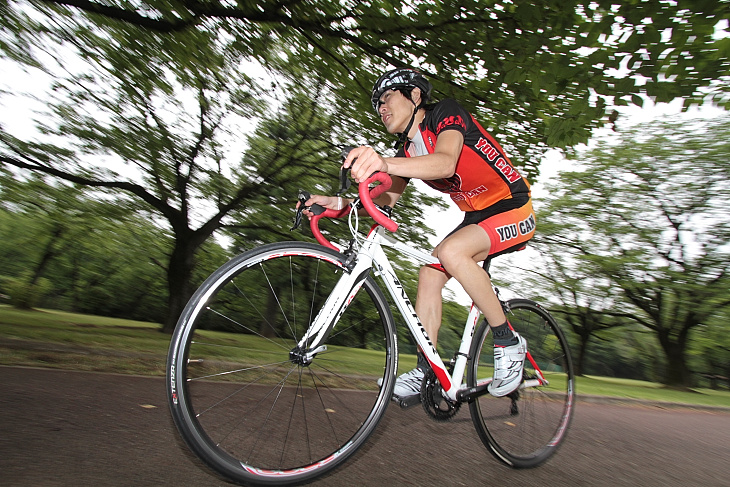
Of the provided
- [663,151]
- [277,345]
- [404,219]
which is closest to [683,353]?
[663,151]

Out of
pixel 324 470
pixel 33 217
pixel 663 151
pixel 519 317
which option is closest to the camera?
pixel 324 470

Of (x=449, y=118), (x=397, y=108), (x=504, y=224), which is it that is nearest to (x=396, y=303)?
(x=504, y=224)

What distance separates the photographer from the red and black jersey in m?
2.55

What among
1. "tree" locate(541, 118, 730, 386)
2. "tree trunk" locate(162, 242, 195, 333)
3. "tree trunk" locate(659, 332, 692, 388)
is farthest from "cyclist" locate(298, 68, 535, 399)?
"tree trunk" locate(659, 332, 692, 388)

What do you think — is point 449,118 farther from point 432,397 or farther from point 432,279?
point 432,397

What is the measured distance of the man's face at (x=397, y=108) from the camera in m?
2.77

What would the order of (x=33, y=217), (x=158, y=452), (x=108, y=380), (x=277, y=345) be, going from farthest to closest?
(x=33, y=217) < (x=108, y=380) < (x=277, y=345) < (x=158, y=452)

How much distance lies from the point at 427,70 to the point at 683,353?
19781 millimetres

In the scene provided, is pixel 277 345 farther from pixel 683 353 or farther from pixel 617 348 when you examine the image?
pixel 617 348

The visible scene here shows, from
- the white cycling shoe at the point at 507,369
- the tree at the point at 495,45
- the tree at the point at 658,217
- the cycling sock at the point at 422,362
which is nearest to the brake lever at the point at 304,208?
the cycling sock at the point at 422,362

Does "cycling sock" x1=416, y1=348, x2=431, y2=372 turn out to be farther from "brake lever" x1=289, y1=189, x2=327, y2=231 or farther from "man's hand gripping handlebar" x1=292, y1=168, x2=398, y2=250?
"brake lever" x1=289, y1=189, x2=327, y2=231

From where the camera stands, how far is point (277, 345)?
238cm

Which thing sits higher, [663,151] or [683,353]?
[663,151]

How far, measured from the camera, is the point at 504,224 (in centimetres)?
283
